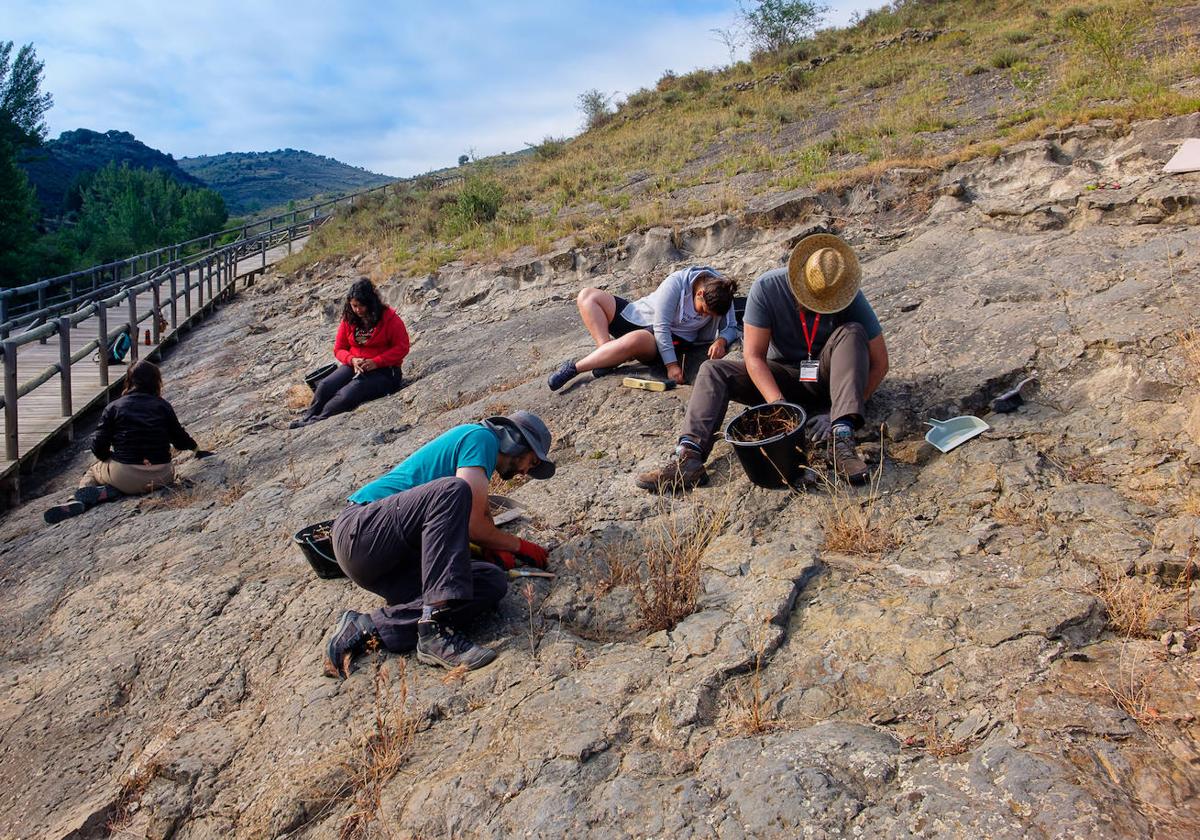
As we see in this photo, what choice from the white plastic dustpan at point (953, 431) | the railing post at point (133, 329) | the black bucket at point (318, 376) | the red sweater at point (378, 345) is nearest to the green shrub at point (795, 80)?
the railing post at point (133, 329)

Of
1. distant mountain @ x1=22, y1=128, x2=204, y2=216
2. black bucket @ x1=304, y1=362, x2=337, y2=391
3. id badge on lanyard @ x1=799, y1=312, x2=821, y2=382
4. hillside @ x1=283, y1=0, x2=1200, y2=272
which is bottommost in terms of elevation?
black bucket @ x1=304, y1=362, x2=337, y2=391

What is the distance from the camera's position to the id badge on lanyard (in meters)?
4.72

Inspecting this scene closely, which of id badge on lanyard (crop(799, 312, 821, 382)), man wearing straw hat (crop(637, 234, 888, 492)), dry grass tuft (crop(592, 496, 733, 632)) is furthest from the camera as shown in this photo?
id badge on lanyard (crop(799, 312, 821, 382))

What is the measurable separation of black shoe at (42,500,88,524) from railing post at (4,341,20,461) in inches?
80.0

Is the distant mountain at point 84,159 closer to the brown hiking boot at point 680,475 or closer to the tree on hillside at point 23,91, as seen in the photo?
the tree on hillside at point 23,91

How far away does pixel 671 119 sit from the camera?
24531 mm

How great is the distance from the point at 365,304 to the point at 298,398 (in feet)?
5.75

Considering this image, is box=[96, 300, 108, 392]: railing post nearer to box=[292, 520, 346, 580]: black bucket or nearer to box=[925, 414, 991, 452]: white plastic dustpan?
box=[292, 520, 346, 580]: black bucket

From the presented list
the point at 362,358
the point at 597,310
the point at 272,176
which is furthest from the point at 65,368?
the point at 272,176

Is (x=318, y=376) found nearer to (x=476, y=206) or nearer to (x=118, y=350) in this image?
(x=118, y=350)

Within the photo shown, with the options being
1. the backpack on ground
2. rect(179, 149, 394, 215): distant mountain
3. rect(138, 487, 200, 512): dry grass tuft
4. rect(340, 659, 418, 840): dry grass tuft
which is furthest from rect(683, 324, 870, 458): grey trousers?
rect(179, 149, 394, 215): distant mountain

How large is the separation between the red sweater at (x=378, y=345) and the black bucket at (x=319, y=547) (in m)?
4.30

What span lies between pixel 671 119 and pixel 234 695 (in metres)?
23.4

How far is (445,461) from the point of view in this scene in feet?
13.1
